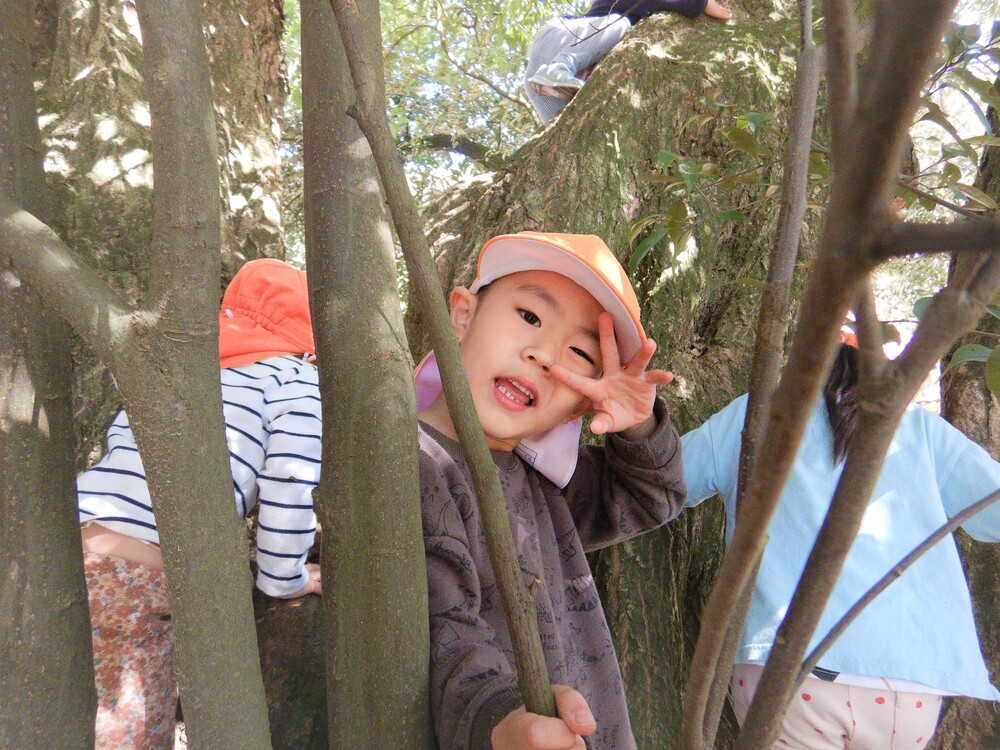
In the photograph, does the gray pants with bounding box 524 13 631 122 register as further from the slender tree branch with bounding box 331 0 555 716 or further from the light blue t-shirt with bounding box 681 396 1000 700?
the slender tree branch with bounding box 331 0 555 716

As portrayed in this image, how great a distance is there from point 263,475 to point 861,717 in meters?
1.55

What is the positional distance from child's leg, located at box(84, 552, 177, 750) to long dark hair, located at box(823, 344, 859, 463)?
1.65m

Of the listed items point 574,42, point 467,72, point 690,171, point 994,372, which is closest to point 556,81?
point 574,42

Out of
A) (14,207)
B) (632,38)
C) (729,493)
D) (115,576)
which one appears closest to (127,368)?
(14,207)

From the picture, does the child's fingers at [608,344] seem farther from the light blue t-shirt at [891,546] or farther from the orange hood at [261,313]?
the orange hood at [261,313]

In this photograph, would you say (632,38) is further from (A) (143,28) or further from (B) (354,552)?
(B) (354,552)

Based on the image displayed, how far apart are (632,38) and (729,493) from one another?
1.64 meters

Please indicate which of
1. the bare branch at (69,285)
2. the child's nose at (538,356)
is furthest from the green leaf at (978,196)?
the bare branch at (69,285)

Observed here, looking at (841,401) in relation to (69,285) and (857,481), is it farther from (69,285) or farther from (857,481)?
(69,285)

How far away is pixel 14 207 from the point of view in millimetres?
1044

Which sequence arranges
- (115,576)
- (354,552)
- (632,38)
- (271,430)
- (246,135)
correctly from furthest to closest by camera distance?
(632,38) → (246,135) → (271,430) → (115,576) → (354,552)

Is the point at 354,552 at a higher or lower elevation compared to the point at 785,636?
higher

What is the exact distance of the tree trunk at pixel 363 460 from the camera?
107 centimetres

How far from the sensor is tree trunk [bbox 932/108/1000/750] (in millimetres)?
2441
